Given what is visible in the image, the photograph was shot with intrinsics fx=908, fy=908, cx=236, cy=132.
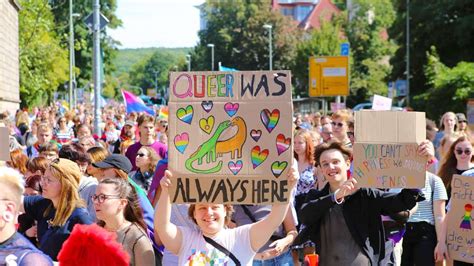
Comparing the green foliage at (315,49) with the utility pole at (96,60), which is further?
the green foliage at (315,49)

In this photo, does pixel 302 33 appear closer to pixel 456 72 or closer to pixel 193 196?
pixel 456 72

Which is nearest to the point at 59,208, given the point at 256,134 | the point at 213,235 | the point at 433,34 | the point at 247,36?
the point at 213,235

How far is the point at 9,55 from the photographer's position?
1492 inches

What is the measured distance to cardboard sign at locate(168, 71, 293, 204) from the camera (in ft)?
16.3

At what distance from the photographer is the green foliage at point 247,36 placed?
83.1 meters

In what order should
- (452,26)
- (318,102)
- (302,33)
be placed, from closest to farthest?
1. (452,26)
2. (318,102)
3. (302,33)

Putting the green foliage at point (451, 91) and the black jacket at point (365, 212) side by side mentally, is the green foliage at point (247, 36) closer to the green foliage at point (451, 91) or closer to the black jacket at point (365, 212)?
the green foliage at point (451, 91)

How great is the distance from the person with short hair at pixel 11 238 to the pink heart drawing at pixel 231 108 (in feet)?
4.98

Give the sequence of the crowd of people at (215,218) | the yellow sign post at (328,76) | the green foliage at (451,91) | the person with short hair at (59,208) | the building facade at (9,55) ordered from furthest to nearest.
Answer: the yellow sign post at (328,76)
the green foliage at (451,91)
the building facade at (9,55)
the person with short hair at (59,208)
the crowd of people at (215,218)

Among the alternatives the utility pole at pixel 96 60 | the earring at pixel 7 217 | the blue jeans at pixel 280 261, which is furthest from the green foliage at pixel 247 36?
the earring at pixel 7 217

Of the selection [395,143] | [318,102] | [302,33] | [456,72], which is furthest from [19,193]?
[302,33]

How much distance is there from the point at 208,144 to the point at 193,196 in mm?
299

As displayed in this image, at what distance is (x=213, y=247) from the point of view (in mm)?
5008

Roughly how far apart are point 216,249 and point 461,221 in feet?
9.51
